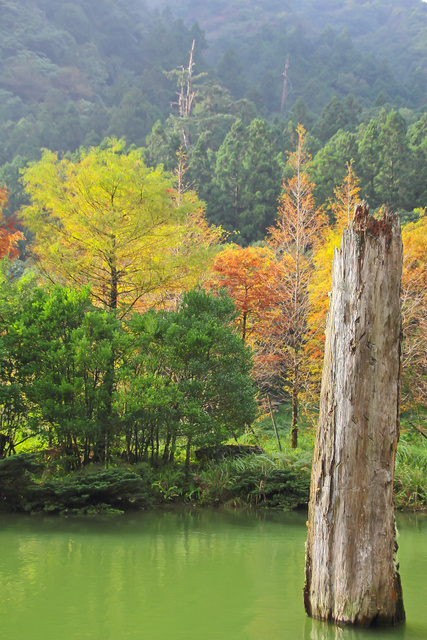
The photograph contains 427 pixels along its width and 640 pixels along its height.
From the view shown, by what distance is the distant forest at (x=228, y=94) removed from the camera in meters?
30.9

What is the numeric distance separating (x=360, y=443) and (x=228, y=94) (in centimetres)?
4782

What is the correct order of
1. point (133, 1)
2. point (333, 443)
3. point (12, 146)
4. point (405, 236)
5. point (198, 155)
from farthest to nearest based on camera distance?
point (133, 1)
point (12, 146)
point (198, 155)
point (405, 236)
point (333, 443)

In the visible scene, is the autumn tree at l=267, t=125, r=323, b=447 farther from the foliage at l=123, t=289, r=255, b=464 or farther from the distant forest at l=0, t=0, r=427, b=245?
the distant forest at l=0, t=0, r=427, b=245

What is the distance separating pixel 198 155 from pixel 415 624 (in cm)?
3245

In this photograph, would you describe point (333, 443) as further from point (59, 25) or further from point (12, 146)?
point (59, 25)

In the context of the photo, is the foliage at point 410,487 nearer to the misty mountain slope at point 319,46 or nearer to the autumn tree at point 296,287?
the autumn tree at point 296,287

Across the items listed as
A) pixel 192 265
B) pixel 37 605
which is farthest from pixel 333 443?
pixel 192 265

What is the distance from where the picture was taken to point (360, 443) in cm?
452

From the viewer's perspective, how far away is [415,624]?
4.76 m

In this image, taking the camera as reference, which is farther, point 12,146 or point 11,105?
point 11,105

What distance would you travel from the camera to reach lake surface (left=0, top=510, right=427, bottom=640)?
468cm

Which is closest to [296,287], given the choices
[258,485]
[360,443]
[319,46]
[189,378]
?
[189,378]

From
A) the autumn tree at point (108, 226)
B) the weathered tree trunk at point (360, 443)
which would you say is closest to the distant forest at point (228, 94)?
the autumn tree at point (108, 226)

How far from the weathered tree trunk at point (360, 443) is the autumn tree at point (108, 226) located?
8.05 metres
